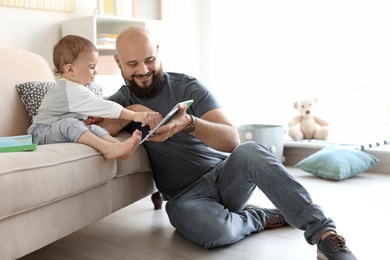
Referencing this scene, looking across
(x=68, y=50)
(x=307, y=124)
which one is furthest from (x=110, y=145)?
(x=307, y=124)

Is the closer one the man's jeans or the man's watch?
the man's jeans

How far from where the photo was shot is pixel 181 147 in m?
2.24

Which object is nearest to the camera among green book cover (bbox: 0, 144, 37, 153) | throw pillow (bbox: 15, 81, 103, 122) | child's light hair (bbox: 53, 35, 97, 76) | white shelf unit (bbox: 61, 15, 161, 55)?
green book cover (bbox: 0, 144, 37, 153)

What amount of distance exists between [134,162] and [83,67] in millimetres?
452

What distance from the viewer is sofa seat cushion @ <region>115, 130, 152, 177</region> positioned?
2.17m

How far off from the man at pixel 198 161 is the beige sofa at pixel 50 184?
16 centimetres

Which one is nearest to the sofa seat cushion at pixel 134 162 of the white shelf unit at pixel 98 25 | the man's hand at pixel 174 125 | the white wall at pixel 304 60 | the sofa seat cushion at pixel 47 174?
the sofa seat cushion at pixel 47 174

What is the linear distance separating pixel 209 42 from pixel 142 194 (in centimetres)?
277

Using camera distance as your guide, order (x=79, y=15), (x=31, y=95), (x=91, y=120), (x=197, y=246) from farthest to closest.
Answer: (x=79, y=15) → (x=31, y=95) → (x=91, y=120) → (x=197, y=246)

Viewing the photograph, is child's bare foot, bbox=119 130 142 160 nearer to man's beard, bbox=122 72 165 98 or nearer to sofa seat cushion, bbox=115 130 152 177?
sofa seat cushion, bbox=115 130 152 177

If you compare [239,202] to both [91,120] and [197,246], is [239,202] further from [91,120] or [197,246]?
[91,120]

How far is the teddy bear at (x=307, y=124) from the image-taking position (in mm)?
4031

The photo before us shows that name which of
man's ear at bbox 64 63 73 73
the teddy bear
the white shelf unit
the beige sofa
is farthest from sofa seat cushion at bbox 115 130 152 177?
the teddy bear

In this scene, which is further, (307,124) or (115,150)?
(307,124)
